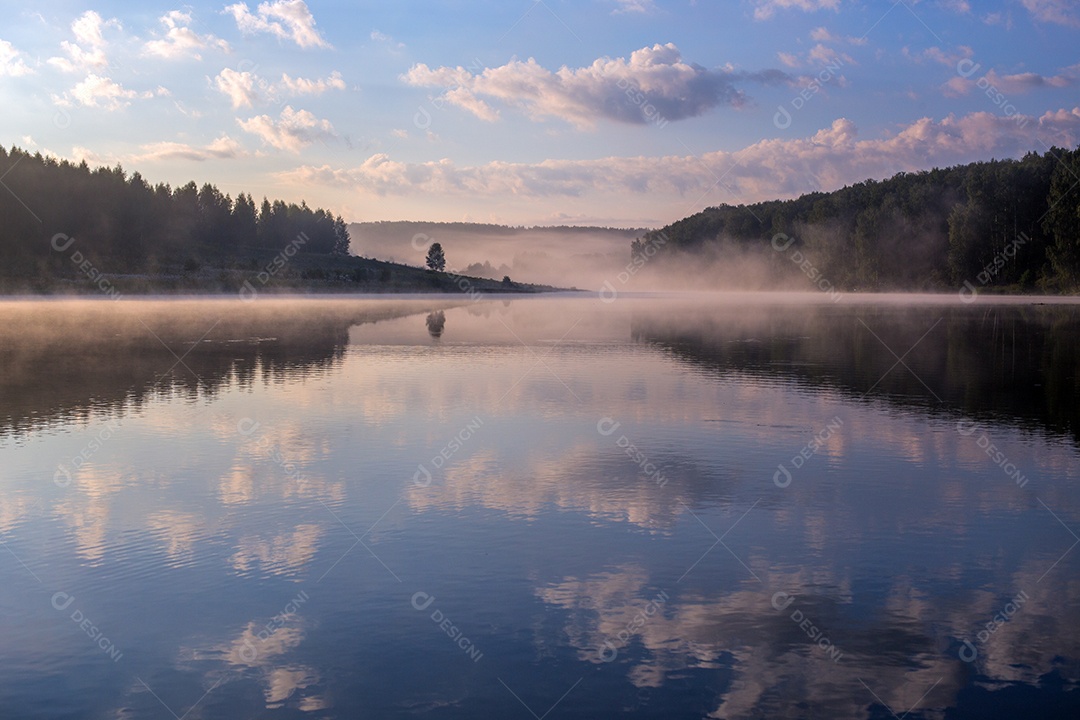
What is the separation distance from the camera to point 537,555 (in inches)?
493

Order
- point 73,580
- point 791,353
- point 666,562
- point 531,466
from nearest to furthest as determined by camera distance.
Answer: point 73,580, point 666,562, point 531,466, point 791,353

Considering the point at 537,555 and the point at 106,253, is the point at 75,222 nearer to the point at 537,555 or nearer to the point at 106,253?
the point at 106,253

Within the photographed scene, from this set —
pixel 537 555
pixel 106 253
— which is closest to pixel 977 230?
pixel 106 253

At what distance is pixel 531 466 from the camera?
1816 cm

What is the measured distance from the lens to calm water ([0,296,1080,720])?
29.3 feet

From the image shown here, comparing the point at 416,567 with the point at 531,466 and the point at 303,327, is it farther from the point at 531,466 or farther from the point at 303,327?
the point at 303,327

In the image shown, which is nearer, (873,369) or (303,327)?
(873,369)

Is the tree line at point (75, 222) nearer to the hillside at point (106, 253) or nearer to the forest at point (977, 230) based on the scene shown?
the hillside at point (106, 253)

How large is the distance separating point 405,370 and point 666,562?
77.8 ft

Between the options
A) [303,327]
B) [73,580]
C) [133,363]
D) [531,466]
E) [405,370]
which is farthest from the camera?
[303,327]

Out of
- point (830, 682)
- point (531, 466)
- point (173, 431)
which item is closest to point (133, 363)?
point (173, 431)

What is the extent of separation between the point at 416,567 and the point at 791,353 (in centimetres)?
3415

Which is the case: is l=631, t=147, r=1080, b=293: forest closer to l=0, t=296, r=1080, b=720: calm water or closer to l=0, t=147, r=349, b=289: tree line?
l=0, t=147, r=349, b=289: tree line

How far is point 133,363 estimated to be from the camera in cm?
3738
